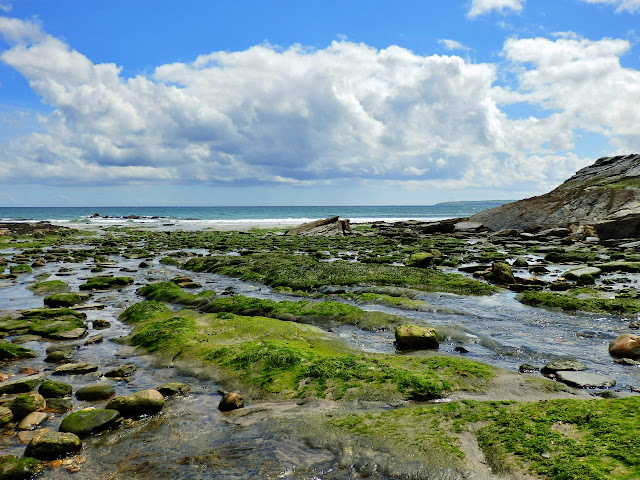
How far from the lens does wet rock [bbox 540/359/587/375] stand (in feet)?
32.3

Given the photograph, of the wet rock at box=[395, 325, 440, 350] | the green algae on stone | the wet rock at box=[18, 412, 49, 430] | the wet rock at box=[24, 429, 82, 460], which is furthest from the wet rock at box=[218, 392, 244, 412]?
the green algae on stone

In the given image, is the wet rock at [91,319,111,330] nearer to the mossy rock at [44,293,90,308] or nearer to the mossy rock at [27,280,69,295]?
the mossy rock at [44,293,90,308]

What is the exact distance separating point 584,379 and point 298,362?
636 centimetres

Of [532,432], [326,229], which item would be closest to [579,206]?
[326,229]

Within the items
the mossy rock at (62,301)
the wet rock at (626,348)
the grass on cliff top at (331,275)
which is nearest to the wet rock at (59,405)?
the mossy rock at (62,301)

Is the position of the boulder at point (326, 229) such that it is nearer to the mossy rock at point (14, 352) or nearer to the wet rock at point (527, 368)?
the mossy rock at point (14, 352)

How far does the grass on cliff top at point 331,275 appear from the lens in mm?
21047

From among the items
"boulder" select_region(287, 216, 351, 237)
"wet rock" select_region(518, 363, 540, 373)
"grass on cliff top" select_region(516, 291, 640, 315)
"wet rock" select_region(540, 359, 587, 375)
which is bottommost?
"wet rock" select_region(518, 363, 540, 373)

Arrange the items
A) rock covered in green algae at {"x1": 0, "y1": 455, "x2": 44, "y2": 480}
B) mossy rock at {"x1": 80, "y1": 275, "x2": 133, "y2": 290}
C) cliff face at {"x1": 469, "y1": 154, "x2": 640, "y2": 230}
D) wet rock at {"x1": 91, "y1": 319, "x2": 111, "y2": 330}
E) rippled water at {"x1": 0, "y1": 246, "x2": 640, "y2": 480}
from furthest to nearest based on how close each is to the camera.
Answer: cliff face at {"x1": 469, "y1": 154, "x2": 640, "y2": 230} < mossy rock at {"x1": 80, "y1": 275, "x2": 133, "y2": 290} < wet rock at {"x1": 91, "y1": 319, "x2": 111, "y2": 330} < rippled water at {"x1": 0, "y1": 246, "x2": 640, "y2": 480} < rock covered in green algae at {"x1": 0, "y1": 455, "x2": 44, "y2": 480}

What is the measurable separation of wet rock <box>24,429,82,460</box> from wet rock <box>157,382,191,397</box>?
216 centimetres

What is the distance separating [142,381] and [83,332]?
17.4ft

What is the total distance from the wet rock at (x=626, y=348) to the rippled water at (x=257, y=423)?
0.39m

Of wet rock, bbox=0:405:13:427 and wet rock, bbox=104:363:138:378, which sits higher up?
wet rock, bbox=0:405:13:427

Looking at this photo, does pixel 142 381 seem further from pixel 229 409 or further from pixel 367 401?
pixel 367 401
